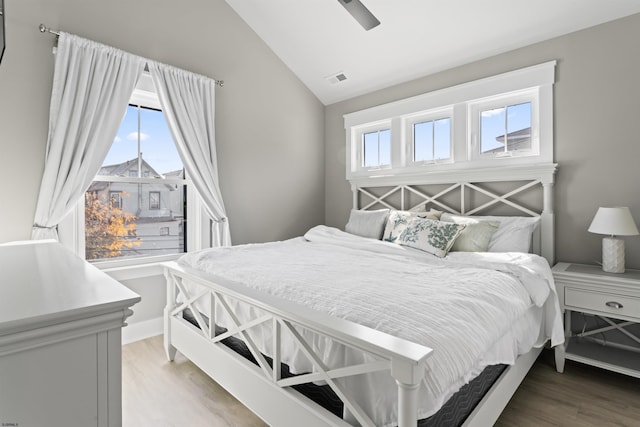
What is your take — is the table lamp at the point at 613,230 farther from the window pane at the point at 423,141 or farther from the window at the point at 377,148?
the window at the point at 377,148

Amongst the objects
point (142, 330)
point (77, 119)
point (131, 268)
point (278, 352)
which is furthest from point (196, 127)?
point (278, 352)

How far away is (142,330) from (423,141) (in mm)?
3134

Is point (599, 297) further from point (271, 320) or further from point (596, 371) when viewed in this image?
point (271, 320)

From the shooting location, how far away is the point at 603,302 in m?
2.15

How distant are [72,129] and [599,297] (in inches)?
147

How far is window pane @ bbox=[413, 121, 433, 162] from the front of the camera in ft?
11.4

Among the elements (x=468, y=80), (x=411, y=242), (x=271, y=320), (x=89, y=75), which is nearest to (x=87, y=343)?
(x=271, y=320)

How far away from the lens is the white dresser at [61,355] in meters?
0.58

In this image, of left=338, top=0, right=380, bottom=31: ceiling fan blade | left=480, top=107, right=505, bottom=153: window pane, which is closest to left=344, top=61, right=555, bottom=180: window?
left=480, top=107, right=505, bottom=153: window pane

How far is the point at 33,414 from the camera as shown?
604 millimetres

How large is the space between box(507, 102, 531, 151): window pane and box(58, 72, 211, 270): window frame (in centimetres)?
284

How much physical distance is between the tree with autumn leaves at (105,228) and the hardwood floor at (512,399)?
0.94 m

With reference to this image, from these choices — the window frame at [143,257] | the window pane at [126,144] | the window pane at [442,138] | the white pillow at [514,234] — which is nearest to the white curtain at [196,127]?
the window frame at [143,257]

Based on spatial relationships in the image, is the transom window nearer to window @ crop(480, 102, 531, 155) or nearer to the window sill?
window @ crop(480, 102, 531, 155)
